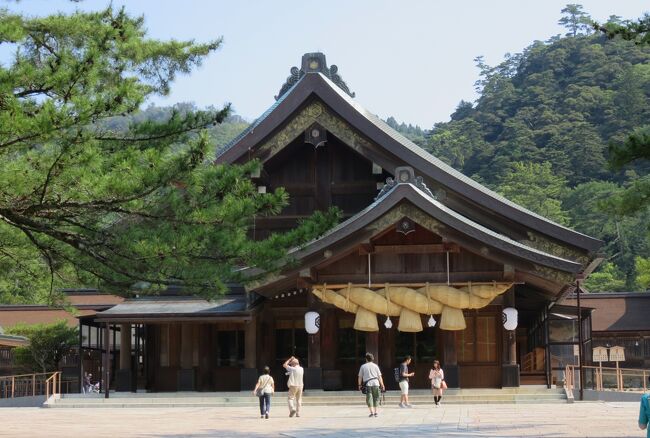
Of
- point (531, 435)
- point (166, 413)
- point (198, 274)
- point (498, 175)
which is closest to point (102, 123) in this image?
point (198, 274)

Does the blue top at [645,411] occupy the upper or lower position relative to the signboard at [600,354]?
upper

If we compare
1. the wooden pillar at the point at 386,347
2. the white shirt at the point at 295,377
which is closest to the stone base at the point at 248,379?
the wooden pillar at the point at 386,347

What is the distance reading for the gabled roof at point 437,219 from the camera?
939 inches

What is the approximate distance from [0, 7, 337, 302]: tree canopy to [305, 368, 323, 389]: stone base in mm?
9172

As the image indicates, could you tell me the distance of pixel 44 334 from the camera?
1330 inches

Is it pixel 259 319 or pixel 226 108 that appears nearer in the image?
pixel 226 108

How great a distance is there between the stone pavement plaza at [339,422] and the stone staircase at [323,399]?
2.65ft

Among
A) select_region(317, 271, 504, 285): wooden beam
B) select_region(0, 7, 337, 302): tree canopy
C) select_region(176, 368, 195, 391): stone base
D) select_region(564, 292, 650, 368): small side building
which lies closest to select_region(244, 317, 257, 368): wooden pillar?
select_region(176, 368, 195, 391): stone base

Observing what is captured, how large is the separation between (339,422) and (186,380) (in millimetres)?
9913

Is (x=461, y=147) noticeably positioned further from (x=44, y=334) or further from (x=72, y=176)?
(x=72, y=176)

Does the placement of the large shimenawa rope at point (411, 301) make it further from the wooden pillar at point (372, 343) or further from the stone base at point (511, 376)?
the stone base at point (511, 376)

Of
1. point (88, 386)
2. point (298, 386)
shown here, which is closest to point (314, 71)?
point (298, 386)

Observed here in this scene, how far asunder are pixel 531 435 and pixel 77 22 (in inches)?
345

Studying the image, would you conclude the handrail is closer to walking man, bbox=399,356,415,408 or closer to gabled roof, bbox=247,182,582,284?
gabled roof, bbox=247,182,582,284
